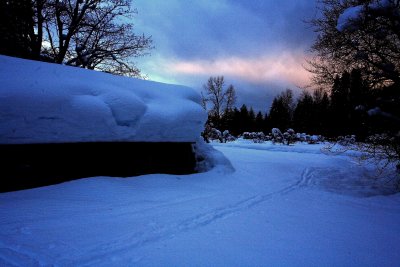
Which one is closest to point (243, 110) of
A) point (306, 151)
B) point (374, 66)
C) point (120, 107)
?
point (306, 151)

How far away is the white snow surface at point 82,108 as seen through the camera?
406cm

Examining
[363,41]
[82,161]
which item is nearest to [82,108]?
[82,161]

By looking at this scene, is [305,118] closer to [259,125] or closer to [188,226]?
[259,125]

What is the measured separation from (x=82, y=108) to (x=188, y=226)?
2996mm

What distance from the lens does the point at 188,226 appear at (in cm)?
327

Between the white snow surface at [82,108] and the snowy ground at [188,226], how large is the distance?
95 cm

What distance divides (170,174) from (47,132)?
2.81 m

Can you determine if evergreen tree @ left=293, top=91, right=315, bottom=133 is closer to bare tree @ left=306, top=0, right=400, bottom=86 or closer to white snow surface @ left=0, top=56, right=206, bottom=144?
bare tree @ left=306, top=0, right=400, bottom=86

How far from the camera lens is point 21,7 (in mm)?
9648

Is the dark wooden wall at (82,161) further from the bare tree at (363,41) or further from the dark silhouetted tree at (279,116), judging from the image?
the dark silhouetted tree at (279,116)

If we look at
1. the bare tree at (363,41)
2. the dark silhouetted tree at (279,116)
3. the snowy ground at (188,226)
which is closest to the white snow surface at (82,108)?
the snowy ground at (188,226)

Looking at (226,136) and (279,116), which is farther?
(279,116)

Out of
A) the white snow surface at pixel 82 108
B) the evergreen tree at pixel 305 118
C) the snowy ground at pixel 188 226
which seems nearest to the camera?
the snowy ground at pixel 188 226

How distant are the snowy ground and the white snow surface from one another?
95cm
